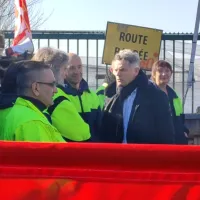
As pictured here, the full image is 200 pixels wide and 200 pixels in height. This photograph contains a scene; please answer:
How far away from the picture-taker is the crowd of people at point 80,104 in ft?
9.73

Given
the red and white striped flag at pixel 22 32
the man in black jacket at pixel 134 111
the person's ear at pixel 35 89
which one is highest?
the red and white striped flag at pixel 22 32

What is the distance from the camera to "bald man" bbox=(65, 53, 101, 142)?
14.9 ft

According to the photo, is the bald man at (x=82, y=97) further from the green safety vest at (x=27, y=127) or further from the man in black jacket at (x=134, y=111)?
the green safety vest at (x=27, y=127)

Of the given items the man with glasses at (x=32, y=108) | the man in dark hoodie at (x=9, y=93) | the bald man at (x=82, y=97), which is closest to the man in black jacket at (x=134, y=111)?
the bald man at (x=82, y=97)

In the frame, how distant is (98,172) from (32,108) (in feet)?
4.19

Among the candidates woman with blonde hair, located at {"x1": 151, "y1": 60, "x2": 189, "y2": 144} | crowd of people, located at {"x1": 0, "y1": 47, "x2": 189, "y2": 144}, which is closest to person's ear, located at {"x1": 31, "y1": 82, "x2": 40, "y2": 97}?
crowd of people, located at {"x1": 0, "y1": 47, "x2": 189, "y2": 144}

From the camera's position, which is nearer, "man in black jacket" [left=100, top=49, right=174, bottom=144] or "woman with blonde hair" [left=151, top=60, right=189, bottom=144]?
"man in black jacket" [left=100, top=49, right=174, bottom=144]

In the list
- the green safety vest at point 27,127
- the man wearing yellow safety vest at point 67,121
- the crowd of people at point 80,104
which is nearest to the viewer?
the green safety vest at point 27,127

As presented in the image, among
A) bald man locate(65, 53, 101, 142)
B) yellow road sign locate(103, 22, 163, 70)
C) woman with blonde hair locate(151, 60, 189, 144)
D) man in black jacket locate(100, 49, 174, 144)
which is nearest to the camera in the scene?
man in black jacket locate(100, 49, 174, 144)

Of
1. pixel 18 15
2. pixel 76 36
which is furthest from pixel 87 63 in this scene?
pixel 18 15

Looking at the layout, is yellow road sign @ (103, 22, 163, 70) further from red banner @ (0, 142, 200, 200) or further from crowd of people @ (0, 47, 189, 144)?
red banner @ (0, 142, 200, 200)

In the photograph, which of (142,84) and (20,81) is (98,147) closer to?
(20,81)

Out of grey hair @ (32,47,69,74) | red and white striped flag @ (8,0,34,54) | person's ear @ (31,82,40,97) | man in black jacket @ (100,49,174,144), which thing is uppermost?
red and white striped flag @ (8,0,34,54)

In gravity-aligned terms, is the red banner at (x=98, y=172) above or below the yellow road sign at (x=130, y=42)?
below
